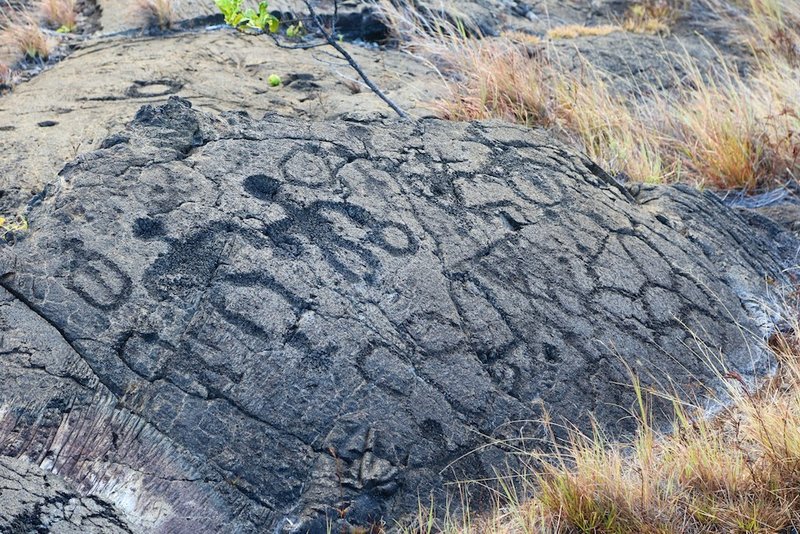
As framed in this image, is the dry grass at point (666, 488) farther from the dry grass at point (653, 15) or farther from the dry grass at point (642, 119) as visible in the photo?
the dry grass at point (653, 15)

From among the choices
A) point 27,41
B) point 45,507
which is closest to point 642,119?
point 27,41

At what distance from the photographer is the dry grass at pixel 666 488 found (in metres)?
2.17

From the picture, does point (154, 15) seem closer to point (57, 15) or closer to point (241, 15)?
point (57, 15)

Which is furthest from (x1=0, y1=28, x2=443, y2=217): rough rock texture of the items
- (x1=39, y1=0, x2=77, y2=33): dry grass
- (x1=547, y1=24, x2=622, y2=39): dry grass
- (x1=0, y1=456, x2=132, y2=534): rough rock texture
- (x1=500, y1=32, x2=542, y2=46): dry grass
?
(x1=547, y1=24, x2=622, y2=39): dry grass

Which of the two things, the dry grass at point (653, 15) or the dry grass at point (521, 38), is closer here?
the dry grass at point (521, 38)

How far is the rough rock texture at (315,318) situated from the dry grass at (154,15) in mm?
1979

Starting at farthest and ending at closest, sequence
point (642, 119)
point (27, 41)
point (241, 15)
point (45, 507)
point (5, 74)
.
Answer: point (642, 119) → point (27, 41) → point (5, 74) → point (241, 15) → point (45, 507)

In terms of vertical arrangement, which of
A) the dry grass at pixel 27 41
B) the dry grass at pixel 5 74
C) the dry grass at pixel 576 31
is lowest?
the dry grass at pixel 576 31

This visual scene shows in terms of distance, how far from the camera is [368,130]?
3092 millimetres

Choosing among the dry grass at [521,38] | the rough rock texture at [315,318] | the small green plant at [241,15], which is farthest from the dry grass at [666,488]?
the dry grass at [521,38]

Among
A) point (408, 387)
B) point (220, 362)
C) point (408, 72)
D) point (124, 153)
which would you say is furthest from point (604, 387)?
point (408, 72)

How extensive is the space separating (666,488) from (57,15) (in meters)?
4.22

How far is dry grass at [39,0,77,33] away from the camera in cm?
476

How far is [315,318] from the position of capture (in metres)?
2.45
